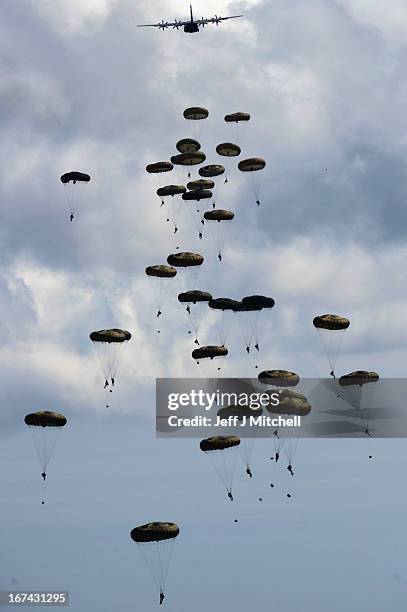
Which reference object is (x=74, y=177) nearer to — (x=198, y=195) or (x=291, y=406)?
(x=198, y=195)

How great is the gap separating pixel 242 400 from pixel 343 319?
11.6 m

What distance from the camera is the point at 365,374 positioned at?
3519 inches

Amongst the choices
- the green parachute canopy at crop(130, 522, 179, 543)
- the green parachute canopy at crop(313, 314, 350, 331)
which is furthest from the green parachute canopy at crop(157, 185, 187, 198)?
the green parachute canopy at crop(130, 522, 179, 543)

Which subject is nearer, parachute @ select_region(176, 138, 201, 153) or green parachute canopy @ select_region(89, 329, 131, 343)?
green parachute canopy @ select_region(89, 329, 131, 343)

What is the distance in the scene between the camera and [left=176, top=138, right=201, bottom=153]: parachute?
111 m

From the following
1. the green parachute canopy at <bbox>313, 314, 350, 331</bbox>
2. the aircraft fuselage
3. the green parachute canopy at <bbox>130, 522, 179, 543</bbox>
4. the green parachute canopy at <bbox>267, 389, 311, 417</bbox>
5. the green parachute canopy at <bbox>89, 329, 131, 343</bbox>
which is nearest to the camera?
the green parachute canopy at <bbox>130, 522, 179, 543</bbox>

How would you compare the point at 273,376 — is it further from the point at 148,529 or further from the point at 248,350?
the point at 148,529

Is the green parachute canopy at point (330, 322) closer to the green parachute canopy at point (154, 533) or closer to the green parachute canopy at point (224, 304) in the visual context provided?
the green parachute canopy at point (224, 304)

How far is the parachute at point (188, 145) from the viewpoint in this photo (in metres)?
111

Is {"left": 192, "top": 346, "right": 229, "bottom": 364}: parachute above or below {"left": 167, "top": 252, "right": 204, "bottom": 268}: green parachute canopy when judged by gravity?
below

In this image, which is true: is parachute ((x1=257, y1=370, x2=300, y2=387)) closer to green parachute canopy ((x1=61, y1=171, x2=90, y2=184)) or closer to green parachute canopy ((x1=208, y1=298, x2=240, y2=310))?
green parachute canopy ((x1=208, y1=298, x2=240, y2=310))

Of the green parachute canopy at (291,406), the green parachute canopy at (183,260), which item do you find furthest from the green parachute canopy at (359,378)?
the green parachute canopy at (183,260)

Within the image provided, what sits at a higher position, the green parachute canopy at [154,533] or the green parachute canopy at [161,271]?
the green parachute canopy at [161,271]

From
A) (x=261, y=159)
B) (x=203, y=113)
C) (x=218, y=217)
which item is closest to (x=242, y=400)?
(x=218, y=217)
